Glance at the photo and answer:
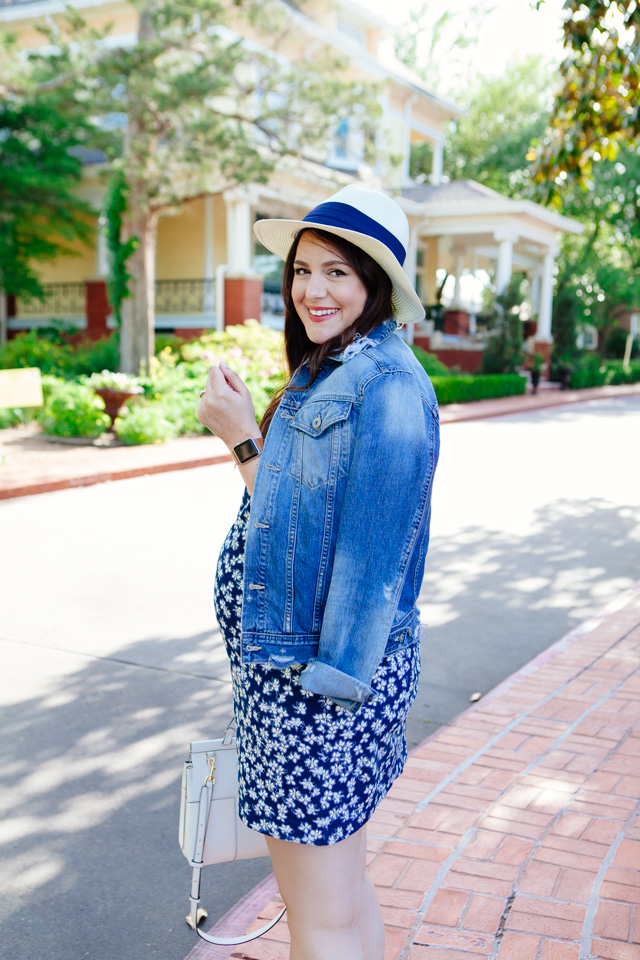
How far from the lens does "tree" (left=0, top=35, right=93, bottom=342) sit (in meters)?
18.5

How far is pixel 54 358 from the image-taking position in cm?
1703

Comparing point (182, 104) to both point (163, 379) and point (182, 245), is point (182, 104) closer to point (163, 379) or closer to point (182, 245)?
point (163, 379)

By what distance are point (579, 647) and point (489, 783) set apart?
1.79 m

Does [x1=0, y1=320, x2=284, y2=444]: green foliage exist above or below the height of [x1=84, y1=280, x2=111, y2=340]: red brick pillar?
below

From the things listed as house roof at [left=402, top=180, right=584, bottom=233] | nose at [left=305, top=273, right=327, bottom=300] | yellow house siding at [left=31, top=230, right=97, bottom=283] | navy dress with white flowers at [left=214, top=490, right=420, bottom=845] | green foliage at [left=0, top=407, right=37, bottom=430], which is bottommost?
green foliage at [left=0, top=407, right=37, bottom=430]

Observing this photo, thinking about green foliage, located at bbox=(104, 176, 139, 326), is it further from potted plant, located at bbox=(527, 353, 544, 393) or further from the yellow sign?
potted plant, located at bbox=(527, 353, 544, 393)

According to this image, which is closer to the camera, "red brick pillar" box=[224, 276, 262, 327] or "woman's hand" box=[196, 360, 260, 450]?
"woman's hand" box=[196, 360, 260, 450]

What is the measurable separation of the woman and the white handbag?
205mm

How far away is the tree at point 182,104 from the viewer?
555 inches

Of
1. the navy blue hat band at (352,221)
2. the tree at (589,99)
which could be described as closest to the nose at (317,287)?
the navy blue hat band at (352,221)

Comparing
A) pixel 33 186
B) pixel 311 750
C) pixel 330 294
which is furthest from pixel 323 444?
pixel 33 186

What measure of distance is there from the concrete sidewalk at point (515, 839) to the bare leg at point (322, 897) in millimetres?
775

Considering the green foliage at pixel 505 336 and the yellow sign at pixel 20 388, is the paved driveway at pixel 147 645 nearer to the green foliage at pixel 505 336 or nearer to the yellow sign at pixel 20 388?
the yellow sign at pixel 20 388

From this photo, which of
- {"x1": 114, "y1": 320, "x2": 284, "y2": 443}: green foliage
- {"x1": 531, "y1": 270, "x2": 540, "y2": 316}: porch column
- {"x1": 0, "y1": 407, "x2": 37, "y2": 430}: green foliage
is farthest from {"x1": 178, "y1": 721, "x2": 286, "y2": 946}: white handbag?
{"x1": 531, "y1": 270, "x2": 540, "y2": 316}: porch column
